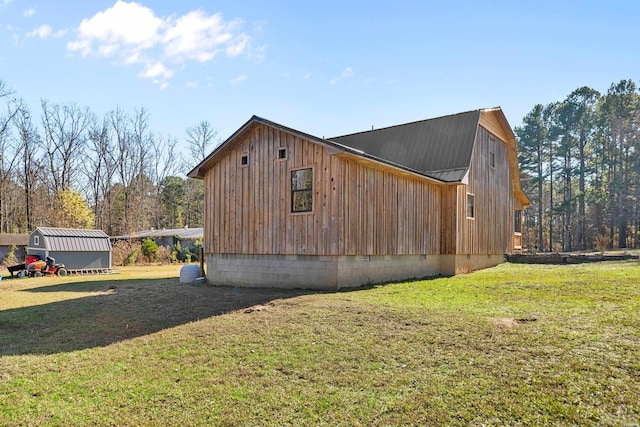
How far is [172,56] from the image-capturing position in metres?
15.4

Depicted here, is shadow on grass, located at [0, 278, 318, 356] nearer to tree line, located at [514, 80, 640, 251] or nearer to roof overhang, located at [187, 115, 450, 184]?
roof overhang, located at [187, 115, 450, 184]

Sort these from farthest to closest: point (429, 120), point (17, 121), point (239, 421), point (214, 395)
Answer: point (17, 121), point (429, 120), point (214, 395), point (239, 421)

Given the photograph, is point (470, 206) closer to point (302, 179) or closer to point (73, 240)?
point (302, 179)

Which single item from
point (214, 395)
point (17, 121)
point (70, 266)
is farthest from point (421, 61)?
point (17, 121)

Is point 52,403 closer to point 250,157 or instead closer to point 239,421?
point 239,421

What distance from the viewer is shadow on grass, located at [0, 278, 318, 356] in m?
6.42

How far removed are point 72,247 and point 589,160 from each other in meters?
42.3

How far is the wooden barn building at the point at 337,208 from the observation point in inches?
416

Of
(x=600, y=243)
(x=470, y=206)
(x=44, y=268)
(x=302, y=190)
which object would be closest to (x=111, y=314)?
(x=302, y=190)

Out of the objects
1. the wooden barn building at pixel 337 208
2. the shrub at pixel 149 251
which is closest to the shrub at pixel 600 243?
the wooden barn building at pixel 337 208

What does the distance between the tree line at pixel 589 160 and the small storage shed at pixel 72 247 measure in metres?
30.0

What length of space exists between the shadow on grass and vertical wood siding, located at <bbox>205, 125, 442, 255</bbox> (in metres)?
1.54

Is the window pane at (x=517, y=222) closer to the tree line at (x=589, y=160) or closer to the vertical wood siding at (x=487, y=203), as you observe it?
the vertical wood siding at (x=487, y=203)

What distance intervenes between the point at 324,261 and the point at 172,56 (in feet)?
34.1
